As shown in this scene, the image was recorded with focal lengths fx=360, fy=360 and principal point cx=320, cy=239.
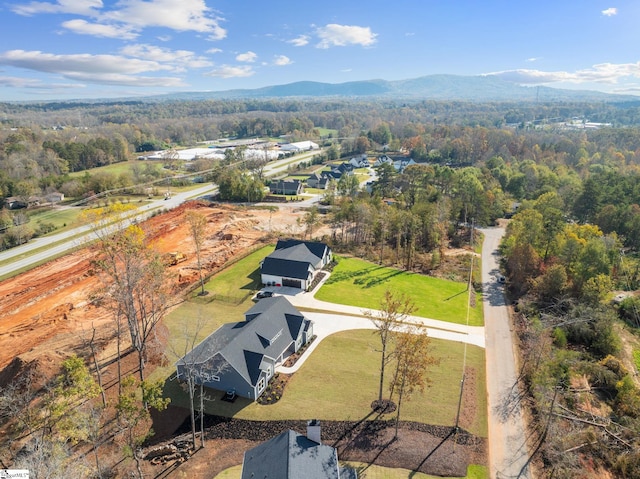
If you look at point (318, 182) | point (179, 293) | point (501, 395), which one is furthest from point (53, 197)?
point (501, 395)

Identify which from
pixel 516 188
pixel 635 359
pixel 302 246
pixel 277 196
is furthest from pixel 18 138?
pixel 635 359

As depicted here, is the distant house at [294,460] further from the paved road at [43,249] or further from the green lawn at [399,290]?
the paved road at [43,249]

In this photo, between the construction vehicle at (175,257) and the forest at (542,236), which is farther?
the construction vehicle at (175,257)

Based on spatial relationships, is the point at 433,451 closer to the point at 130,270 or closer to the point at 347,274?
the point at 130,270

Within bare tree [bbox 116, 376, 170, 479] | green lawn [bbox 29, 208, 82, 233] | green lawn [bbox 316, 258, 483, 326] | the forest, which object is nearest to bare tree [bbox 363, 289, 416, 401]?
green lawn [bbox 316, 258, 483, 326]

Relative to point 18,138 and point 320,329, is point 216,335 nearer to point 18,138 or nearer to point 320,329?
point 320,329

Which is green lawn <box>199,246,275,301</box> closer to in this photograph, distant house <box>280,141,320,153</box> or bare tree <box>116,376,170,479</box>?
bare tree <box>116,376,170,479</box>

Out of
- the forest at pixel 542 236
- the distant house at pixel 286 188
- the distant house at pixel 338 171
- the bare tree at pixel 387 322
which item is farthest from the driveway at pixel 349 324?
the distant house at pixel 338 171
